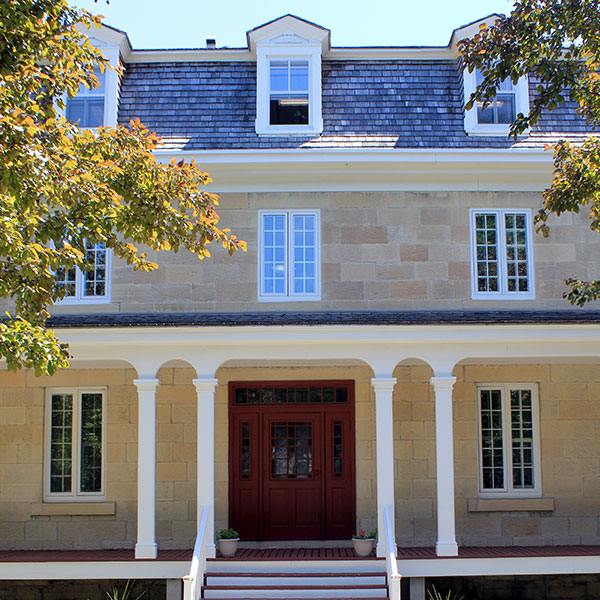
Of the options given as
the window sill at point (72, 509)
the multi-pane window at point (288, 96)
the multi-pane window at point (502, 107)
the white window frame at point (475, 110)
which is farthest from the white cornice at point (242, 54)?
the window sill at point (72, 509)

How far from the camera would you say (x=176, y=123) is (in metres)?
15.7

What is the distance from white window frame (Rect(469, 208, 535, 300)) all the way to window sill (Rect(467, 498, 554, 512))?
3461 millimetres

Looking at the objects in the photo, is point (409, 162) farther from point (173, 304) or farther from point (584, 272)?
point (173, 304)

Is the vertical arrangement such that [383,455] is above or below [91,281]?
below

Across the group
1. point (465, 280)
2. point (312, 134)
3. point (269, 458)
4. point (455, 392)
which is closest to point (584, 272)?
point (465, 280)

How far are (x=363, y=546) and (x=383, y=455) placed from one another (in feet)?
4.86

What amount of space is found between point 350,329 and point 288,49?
588 centimetres

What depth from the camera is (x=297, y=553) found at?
1394 cm

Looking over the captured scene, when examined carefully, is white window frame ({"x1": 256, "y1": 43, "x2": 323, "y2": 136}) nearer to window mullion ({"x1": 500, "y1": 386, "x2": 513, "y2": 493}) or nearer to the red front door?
the red front door

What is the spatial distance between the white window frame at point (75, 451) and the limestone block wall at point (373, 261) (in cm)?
151

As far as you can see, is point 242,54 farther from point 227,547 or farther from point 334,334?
point 227,547

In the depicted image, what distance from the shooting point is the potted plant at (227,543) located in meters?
13.4

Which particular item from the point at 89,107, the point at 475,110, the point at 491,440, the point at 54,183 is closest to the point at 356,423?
the point at 491,440

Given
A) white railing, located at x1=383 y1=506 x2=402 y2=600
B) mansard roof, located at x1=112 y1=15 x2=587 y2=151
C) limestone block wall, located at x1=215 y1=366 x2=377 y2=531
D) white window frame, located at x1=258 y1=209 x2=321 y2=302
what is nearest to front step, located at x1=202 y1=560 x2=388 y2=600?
white railing, located at x1=383 y1=506 x2=402 y2=600
